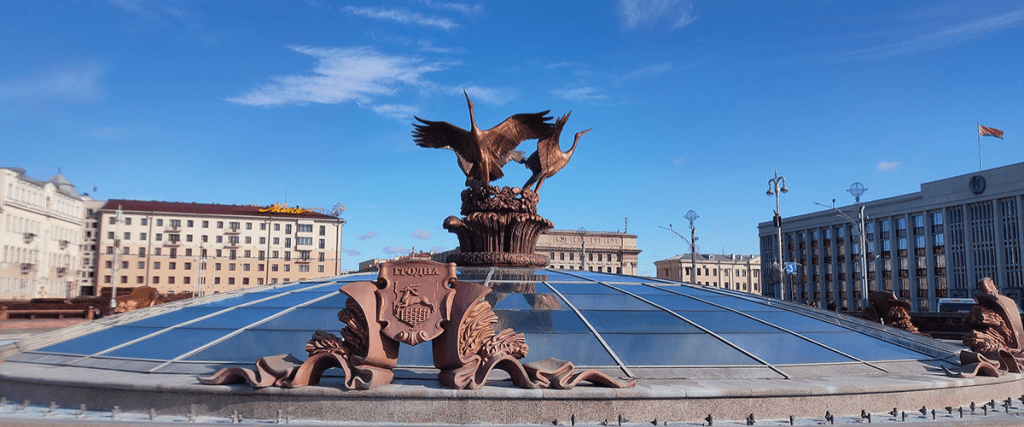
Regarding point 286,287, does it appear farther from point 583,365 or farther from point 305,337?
point 583,365

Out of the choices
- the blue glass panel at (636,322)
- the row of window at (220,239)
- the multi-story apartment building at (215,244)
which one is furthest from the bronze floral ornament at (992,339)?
the row of window at (220,239)

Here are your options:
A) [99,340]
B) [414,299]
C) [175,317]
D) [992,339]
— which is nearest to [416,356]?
[414,299]

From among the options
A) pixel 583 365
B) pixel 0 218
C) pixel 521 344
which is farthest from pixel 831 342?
pixel 0 218

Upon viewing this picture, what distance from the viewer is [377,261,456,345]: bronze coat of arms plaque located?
9.63 m

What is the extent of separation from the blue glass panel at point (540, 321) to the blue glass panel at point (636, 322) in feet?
0.95

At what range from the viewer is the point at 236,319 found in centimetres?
1220

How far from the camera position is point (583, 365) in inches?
408

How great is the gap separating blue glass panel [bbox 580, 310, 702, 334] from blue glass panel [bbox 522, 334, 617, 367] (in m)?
0.56

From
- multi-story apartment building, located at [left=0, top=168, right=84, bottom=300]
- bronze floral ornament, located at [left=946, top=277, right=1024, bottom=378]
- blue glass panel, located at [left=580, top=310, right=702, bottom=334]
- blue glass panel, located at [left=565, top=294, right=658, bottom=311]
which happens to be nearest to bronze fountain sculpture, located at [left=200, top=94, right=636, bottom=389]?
blue glass panel, located at [left=580, top=310, right=702, bottom=334]

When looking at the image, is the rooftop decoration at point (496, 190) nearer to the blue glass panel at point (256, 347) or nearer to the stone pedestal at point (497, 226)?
the stone pedestal at point (497, 226)

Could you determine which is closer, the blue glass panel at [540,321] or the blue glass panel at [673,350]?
the blue glass panel at [673,350]

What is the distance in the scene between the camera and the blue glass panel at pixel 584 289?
45.4ft

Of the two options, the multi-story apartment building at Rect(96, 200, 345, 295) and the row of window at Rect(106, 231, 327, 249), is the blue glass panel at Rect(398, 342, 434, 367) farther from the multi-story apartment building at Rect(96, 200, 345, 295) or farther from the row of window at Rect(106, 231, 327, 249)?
the row of window at Rect(106, 231, 327, 249)

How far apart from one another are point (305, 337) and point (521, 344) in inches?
138
